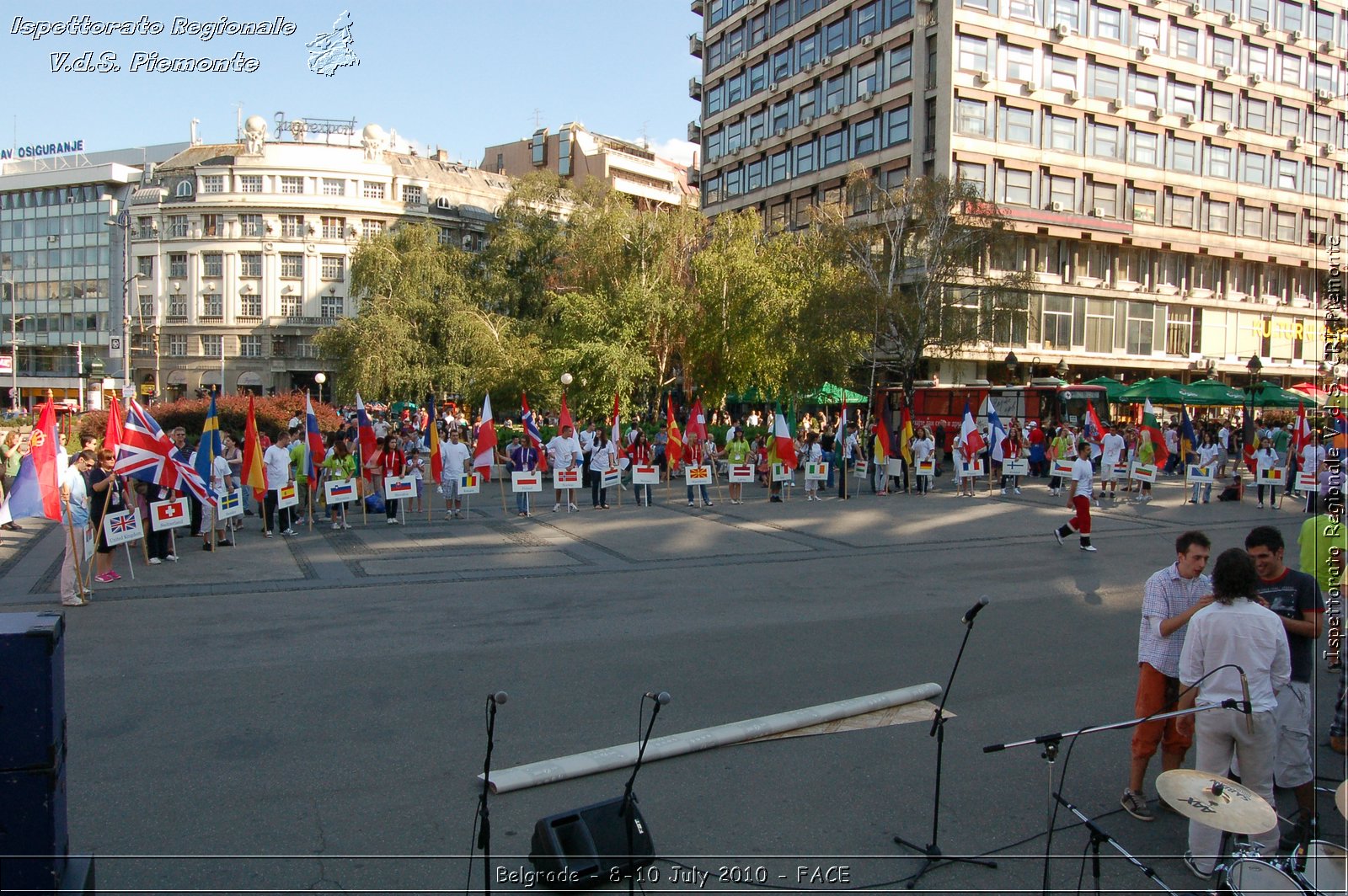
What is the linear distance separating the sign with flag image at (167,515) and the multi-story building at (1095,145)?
32663 mm

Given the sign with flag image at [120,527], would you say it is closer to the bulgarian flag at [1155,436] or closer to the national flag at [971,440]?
the national flag at [971,440]

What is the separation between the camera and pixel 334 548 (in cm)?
1493

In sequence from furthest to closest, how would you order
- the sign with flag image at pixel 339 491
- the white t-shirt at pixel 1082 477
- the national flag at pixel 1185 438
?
the national flag at pixel 1185 438 → the sign with flag image at pixel 339 491 → the white t-shirt at pixel 1082 477

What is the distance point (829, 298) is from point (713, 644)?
23.5m

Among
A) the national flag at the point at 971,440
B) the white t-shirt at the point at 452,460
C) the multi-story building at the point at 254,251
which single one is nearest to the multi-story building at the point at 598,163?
the multi-story building at the point at 254,251

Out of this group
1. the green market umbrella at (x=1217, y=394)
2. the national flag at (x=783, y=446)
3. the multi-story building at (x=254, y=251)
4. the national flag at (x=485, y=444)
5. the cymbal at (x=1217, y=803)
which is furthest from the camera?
the multi-story building at (x=254, y=251)

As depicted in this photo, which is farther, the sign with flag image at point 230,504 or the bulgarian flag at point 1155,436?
the bulgarian flag at point 1155,436

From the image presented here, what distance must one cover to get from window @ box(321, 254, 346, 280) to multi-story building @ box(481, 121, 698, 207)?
19.2m

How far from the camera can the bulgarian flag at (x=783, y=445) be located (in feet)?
72.3

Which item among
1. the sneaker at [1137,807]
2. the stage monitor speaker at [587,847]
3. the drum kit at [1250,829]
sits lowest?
the sneaker at [1137,807]

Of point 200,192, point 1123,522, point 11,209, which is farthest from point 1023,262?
point 11,209

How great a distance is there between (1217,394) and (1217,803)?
115ft

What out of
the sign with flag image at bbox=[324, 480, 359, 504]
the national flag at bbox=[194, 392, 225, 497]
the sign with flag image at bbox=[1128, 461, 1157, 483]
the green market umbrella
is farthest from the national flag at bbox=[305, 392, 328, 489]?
the green market umbrella

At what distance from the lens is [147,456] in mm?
12828
